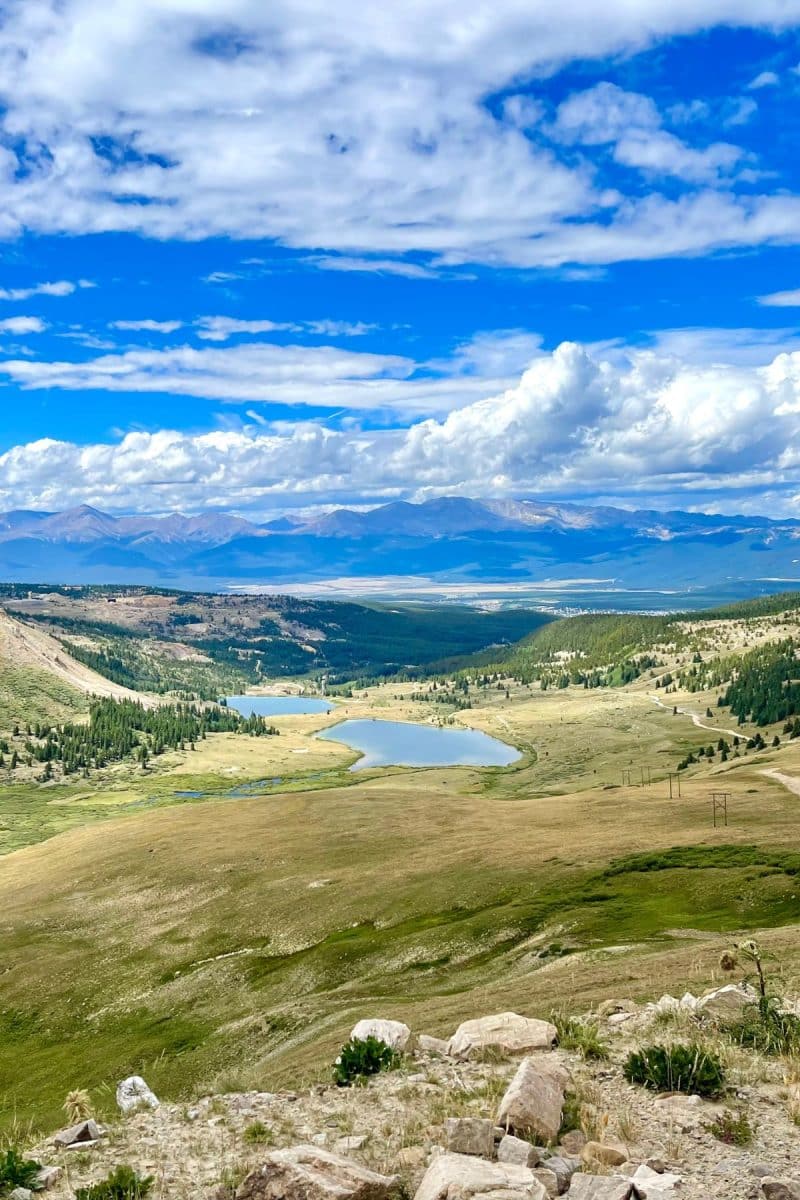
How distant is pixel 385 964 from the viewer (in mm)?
66312

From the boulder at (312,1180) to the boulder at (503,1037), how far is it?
33.4 ft

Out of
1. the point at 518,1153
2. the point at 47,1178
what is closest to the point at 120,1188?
the point at 47,1178

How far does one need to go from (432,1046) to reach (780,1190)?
15.6m

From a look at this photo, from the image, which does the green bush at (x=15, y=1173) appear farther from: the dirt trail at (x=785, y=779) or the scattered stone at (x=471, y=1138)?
the dirt trail at (x=785, y=779)

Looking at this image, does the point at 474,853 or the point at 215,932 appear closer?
the point at 215,932

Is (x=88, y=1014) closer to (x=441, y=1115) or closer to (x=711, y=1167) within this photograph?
(x=441, y=1115)

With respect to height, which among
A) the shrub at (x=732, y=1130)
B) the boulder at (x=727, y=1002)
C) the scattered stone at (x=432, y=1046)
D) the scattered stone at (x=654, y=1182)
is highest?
the scattered stone at (x=654, y=1182)

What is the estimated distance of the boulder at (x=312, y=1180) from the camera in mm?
18156

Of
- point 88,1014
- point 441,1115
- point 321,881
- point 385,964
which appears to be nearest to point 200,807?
point 321,881

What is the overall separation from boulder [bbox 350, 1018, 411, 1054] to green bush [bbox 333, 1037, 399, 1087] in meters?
0.78

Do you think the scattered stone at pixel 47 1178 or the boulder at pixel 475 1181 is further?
the scattered stone at pixel 47 1178

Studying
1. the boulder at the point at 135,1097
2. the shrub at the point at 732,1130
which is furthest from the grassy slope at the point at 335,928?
the shrub at the point at 732,1130

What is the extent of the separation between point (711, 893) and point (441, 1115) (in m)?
51.2

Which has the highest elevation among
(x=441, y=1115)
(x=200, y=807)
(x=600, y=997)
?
(x=441, y=1115)
